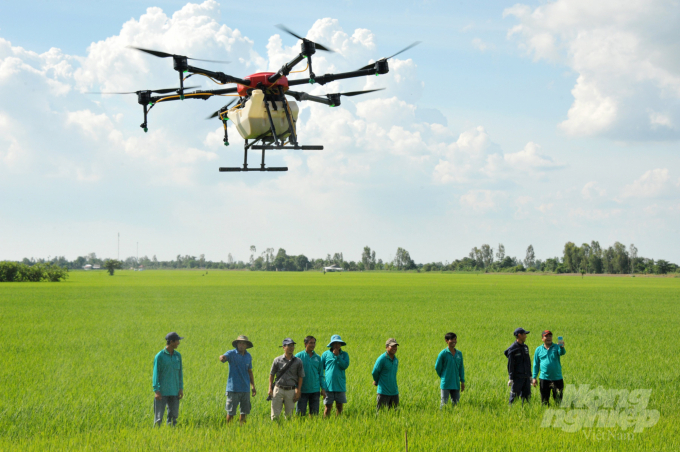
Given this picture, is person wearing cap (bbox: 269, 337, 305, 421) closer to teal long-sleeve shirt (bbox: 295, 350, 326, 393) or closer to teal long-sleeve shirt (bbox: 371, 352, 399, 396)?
teal long-sleeve shirt (bbox: 295, 350, 326, 393)

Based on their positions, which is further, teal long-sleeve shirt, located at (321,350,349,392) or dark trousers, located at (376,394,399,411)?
dark trousers, located at (376,394,399,411)

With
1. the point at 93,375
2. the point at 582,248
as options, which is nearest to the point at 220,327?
the point at 93,375

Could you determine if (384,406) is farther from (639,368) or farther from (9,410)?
(639,368)

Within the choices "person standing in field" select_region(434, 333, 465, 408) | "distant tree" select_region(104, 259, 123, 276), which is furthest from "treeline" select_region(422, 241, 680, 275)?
"person standing in field" select_region(434, 333, 465, 408)

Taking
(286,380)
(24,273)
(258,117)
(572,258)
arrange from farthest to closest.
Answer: (572,258)
(24,273)
(286,380)
(258,117)

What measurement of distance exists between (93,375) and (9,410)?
3.87 m

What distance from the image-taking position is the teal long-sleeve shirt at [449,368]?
29.3 ft

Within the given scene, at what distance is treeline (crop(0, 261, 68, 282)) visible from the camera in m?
77.4

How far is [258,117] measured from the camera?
23.0 feet

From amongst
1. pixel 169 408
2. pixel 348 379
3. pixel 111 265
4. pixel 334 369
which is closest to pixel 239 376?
pixel 169 408

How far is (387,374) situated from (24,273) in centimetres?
8673

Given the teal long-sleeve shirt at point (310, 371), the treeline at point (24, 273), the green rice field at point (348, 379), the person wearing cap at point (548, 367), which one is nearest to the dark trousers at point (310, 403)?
the teal long-sleeve shirt at point (310, 371)

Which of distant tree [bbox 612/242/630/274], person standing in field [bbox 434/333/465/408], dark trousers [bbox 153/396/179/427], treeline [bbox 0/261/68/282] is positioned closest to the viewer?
dark trousers [bbox 153/396/179/427]

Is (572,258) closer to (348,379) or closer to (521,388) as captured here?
(348,379)
